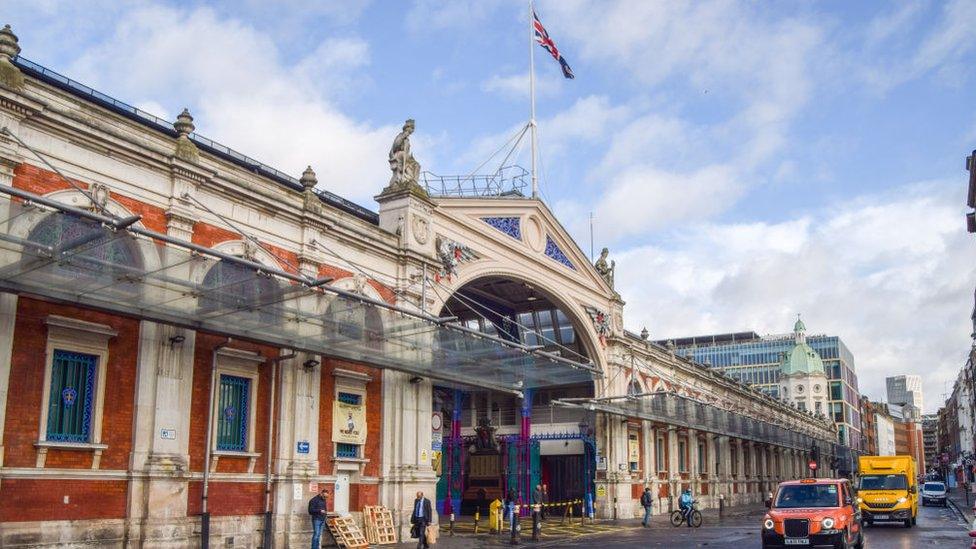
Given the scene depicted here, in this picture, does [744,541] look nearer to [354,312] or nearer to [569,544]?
[569,544]

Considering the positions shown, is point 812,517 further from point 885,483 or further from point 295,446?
point 885,483

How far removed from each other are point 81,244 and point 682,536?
2138cm

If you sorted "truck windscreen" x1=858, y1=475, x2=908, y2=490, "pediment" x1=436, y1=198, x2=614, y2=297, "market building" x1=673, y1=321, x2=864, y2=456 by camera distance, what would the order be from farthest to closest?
"market building" x1=673, y1=321, x2=864, y2=456 < "truck windscreen" x1=858, y1=475, x2=908, y2=490 < "pediment" x1=436, y1=198, x2=614, y2=297

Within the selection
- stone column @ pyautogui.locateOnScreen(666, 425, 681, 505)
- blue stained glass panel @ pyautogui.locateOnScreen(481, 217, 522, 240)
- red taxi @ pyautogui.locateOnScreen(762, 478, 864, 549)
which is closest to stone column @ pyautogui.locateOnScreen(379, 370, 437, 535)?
blue stained glass panel @ pyautogui.locateOnScreen(481, 217, 522, 240)

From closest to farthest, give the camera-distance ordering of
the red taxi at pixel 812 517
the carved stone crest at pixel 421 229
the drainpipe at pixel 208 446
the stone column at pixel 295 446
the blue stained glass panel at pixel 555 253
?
the red taxi at pixel 812 517 → the drainpipe at pixel 208 446 → the stone column at pixel 295 446 → the carved stone crest at pixel 421 229 → the blue stained glass panel at pixel 555 253

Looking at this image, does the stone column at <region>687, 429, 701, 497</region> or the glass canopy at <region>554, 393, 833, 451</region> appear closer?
the glass canopy at <region>554, 393, 833, 451</region>

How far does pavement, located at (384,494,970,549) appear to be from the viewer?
24.6m

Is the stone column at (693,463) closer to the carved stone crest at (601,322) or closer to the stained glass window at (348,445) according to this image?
the carved stone crest at (601,322)

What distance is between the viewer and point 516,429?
43562 mm

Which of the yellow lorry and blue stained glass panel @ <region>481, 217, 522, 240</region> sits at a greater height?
blue stained glass panel @ <region>481, 217, 522, 240</region>

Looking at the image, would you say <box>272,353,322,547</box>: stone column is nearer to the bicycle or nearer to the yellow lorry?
the bicycle

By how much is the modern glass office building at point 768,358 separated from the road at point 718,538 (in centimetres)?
9213

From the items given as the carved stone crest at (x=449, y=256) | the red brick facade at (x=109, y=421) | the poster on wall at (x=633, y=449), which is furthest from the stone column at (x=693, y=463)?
the red brick facade at (x=109, y=421)

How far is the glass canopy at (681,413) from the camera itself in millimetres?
37781
